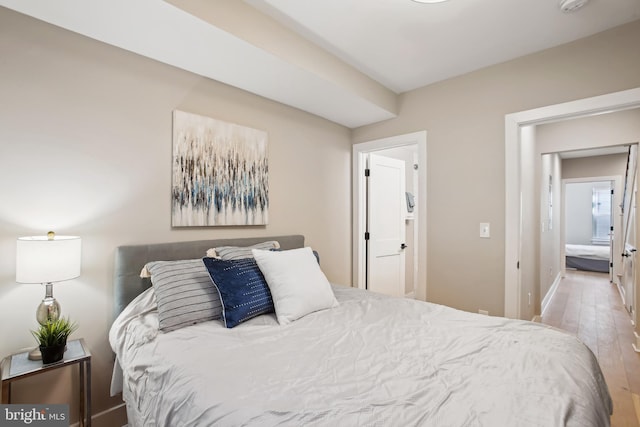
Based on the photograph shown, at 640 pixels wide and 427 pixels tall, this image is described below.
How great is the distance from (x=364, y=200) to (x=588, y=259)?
20.5 feet

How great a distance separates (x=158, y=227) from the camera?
2.01m

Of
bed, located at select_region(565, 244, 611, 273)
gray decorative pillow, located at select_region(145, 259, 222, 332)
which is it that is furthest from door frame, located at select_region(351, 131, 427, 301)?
bed, located at select_region(565, 244, 611, 273)

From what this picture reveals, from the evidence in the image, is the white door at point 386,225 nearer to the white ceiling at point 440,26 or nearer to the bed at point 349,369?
the white ceiling at point 440,26

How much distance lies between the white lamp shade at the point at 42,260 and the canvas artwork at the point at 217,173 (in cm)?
67

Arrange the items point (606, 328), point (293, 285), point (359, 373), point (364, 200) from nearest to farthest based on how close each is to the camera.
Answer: point (359, 373)
point (293, 285)
point (606, 328)
point (364, 200)

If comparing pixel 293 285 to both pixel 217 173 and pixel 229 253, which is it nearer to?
pixel 229 253

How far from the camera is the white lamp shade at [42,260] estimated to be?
1.36 m

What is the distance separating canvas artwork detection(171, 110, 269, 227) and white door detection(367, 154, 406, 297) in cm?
148

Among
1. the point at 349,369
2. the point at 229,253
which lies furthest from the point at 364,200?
the point at 349,369

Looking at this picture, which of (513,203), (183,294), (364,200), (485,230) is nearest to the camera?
(183,294)

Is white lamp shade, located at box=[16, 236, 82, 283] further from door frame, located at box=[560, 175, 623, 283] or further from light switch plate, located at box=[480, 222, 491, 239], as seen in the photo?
door frame, located at box=[560, 175, 623, 283]

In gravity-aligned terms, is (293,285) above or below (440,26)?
below

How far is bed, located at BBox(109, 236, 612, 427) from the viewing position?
880 mm

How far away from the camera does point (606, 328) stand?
11.1 feet
